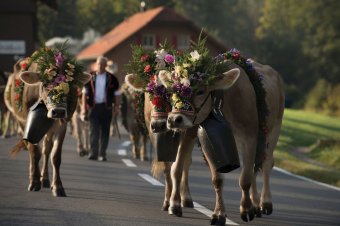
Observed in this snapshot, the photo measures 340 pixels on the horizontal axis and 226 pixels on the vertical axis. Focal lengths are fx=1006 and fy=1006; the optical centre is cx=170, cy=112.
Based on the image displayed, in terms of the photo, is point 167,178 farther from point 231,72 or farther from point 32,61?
point 32,61

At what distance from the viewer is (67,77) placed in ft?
44.4

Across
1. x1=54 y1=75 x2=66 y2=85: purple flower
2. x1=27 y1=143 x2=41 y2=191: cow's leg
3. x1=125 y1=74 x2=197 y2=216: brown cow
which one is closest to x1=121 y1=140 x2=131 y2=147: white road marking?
x1=27 y1=143 x2=41 y2=191: cow's leg

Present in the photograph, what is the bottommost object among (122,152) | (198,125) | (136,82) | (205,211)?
(122,152)

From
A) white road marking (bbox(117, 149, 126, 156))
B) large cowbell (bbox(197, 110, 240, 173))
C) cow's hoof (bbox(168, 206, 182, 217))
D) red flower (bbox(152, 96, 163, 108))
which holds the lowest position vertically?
white road marking (bbox(117, 149, 126, 156))

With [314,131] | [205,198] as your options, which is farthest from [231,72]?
[314,131]

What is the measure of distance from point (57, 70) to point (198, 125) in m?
3.05

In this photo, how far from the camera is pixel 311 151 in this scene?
25.7 m

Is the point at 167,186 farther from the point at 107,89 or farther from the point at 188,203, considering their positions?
the point at 107,89

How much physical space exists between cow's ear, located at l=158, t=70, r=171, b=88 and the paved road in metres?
1.52

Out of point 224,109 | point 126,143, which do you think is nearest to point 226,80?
point 224,109

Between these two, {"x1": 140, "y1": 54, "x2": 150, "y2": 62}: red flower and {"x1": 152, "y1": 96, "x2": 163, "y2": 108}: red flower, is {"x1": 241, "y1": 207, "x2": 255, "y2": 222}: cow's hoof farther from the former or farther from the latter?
{"x1": 140, "y1": 54, "x2": 150, "y2": 62}: red flower

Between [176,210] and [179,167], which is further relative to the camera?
[179,167]

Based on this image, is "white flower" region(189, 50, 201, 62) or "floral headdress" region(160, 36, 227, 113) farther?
"white flower" region(189, 50, 201, 62)

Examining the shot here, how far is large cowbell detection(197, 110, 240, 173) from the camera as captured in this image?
10.8 meters
